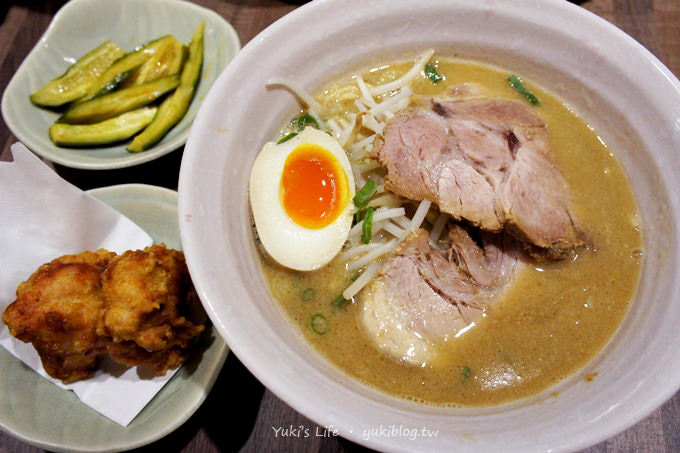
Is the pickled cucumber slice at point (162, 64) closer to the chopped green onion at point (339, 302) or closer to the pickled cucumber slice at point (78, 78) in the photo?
the pickled cucumber slice at point (78, 78)

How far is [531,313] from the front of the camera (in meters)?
1.60

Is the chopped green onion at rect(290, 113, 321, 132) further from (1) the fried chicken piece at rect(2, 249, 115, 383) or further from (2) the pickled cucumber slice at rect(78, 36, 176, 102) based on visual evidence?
(2) the pickled cucumber slice at rect(78, 36, 176, 102)

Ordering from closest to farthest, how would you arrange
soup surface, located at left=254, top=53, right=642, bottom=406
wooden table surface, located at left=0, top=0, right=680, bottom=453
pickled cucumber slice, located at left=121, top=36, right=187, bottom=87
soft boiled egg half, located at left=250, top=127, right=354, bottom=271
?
soup surface, located at left=254, top=53, right=642, bottom=406 < soft boiled egg half, located at left=250, top=127, right=354, bottom=271 < wooden table surface, located at left=0, top=0, right=680, bottom=453 < pickled cucumber slice, located at left=121, top=36, right=187, bottom=87

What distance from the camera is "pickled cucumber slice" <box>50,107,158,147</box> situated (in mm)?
2555

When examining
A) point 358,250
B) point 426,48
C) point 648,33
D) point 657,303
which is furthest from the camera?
point 648,33

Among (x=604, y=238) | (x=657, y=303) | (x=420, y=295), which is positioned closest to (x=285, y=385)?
(x=420, y=295)

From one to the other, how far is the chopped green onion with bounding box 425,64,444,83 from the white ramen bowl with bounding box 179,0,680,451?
0.26 ft

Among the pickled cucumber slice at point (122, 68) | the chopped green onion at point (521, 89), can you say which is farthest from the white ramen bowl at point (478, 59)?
the pickled cucumber slice at point (122, 68)

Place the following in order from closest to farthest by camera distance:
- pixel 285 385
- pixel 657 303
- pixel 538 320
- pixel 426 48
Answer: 1. pixel 285 385
2. pixel 657 303
3. pixel 538 320
4. pixel 426 48

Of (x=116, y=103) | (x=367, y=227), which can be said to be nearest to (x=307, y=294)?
(x=367, y=227)

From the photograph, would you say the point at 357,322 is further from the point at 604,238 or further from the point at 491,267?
the point at 604,238

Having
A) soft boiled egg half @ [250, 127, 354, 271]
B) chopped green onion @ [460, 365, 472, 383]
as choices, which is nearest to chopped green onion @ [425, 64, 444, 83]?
soft boiled egg half @ [250, 127, 354, 271]

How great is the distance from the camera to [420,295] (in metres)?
1.62

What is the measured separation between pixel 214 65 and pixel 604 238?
2227 mm
